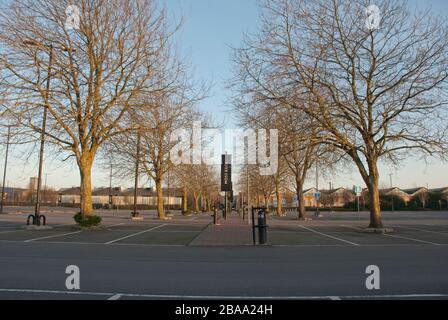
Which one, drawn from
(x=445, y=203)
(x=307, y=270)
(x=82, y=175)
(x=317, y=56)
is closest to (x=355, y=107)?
(x=317, y=56)

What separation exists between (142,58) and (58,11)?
5376mm

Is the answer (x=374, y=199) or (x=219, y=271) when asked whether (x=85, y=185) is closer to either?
(x=219, y=271)

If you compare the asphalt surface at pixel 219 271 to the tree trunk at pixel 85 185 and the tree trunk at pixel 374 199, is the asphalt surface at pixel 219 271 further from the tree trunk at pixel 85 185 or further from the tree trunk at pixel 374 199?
the tree trunk at pixel 85 185

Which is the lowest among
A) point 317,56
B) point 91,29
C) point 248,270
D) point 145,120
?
point 248,270

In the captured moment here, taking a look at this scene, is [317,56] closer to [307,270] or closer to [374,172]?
[374,172]

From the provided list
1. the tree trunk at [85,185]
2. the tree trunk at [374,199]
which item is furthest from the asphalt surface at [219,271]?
the tree trunk at [85,185]

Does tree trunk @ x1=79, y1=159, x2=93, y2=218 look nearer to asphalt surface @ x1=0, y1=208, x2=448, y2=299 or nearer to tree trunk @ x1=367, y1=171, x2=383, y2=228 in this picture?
asphalt surface @ x1=0, y1=208, x2=448, y2=299

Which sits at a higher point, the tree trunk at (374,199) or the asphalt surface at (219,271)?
the tree trunk at (374,199)

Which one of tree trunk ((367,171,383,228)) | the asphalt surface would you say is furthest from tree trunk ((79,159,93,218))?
tree trunk ((367,171,383,228))

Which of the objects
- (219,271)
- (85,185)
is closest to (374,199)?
(219,271)

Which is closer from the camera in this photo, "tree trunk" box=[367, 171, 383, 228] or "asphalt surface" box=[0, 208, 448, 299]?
"asphalt surface" box=[0, 208, 448, 299]

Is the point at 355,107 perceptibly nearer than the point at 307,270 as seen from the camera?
No

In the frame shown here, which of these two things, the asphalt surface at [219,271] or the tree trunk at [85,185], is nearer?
the asphalt surface at [219,271]

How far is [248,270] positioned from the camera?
31.5 feet
